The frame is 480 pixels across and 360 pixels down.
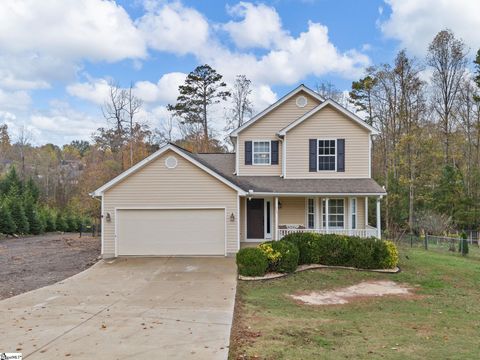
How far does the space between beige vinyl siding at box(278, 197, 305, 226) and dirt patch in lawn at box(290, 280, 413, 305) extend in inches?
251

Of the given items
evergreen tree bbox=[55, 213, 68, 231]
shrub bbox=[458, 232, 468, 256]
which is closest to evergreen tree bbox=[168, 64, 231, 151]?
evergreen tree bbox=[55, 213, 68, 231]

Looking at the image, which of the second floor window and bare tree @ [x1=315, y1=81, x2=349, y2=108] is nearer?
the second floor window

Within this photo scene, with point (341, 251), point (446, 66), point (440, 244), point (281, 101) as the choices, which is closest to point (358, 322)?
point (341, 251)

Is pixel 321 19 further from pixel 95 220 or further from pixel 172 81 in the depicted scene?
pixel 95 220

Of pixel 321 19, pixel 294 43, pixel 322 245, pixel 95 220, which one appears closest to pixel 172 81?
pixel 95 220

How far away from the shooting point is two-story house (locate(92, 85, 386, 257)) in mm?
15297

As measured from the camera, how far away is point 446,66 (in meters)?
29.0

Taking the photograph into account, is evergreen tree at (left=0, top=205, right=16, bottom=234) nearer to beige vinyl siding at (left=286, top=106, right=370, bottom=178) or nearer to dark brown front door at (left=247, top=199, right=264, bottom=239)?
dark brown front door at (left=247, top=199, right=264, bottom=239)

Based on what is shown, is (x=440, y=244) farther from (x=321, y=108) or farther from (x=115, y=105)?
(x=115, y=105)

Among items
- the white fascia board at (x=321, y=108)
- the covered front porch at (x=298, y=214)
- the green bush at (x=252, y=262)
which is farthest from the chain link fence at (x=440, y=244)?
the green bush at (x=252, y=262)

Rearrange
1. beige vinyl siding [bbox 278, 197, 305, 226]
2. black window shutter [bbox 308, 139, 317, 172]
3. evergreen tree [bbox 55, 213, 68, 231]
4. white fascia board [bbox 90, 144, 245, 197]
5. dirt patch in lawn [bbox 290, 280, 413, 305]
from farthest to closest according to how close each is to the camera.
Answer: evergreen tree [bbox 55, 213, 68, 231] < beige vinyl siding [bbox 278, 197, 305, 226] < black window shutter [bbox 308, 139, 317, 172] < white fascia board [bbox 90, 144, 245, 197] < dirt patch in lawn [bbox 290, 280, 413, 305]

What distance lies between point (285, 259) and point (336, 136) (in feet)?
25.3

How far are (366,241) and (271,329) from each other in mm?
7405

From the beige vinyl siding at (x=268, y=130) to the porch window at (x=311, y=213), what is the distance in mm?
1968
